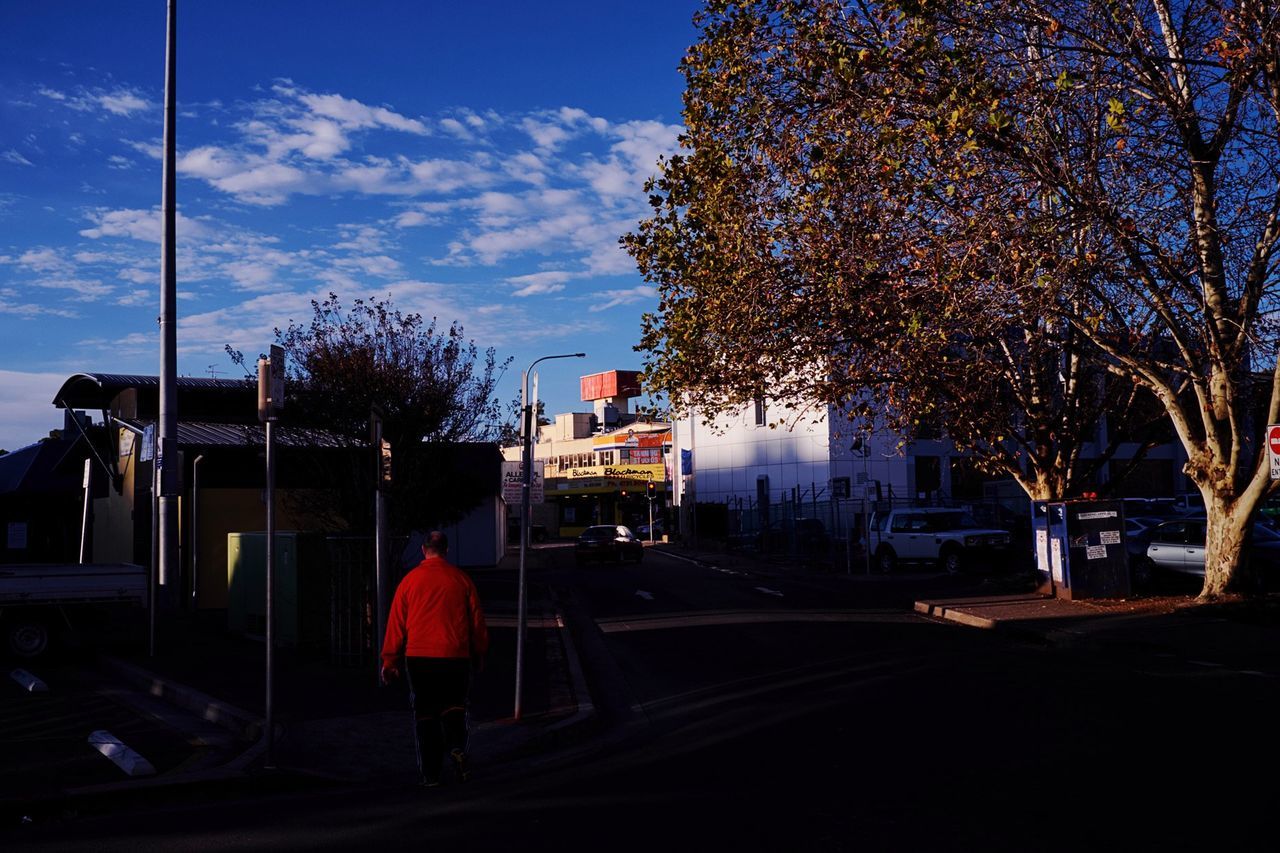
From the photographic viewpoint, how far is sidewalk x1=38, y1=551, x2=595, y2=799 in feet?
29.4

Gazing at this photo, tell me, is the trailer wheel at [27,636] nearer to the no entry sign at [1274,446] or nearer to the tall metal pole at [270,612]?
the tall metal pole at [270,612]

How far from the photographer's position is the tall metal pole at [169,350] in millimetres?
18562

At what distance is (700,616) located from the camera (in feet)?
73.2

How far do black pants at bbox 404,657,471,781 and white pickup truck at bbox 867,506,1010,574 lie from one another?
2729 centimetres

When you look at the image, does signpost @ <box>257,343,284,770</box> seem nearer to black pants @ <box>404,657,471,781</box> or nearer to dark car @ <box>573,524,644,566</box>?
black pants @ <box>404,657,471,781</box>

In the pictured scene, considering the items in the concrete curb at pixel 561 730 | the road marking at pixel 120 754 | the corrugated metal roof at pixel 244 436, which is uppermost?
the corrugated metal roof at pixel 244 436

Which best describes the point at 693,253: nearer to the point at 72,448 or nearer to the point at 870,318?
the point at 870,318

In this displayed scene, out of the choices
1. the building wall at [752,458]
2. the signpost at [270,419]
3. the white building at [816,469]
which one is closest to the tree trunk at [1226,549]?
the signpost at [270,419]

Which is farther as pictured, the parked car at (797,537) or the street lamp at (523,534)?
the parked car at (797,537)

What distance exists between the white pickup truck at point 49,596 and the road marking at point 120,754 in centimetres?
651

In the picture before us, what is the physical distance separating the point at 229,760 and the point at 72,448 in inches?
1079

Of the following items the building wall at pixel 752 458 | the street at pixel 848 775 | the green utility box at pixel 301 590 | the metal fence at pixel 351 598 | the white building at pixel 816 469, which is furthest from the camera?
the building wall at pixel 752 458

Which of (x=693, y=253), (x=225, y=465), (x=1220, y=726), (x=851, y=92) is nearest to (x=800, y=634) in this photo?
(x=693, y=253)

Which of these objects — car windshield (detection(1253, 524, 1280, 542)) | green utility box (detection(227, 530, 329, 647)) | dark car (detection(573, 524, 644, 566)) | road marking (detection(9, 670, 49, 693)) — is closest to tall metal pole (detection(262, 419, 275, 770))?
road marking (detection(9, 670, 49, 693))
